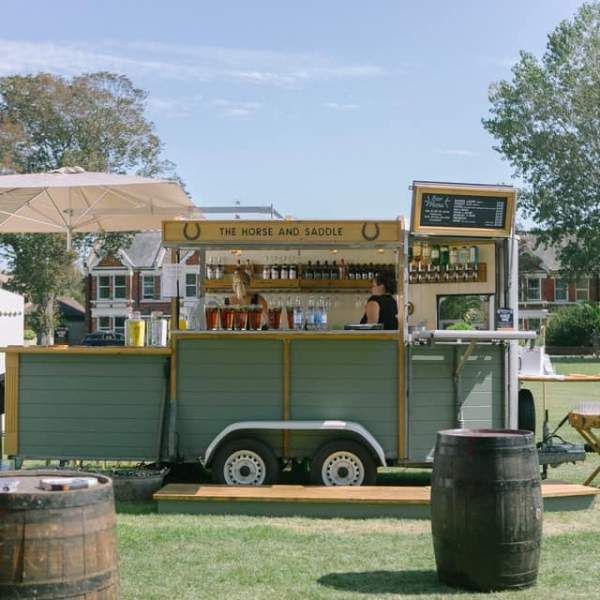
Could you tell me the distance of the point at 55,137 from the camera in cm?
4925

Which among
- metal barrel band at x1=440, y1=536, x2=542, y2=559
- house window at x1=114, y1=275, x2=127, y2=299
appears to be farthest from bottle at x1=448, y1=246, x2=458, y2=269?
house window at x1=114, y1=275, x2=127, y2=299

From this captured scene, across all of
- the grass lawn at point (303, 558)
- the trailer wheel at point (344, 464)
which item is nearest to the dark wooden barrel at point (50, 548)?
the grass lawn at point (303, 558)

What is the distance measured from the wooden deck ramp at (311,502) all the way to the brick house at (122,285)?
168 feet

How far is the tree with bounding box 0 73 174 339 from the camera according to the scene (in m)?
48.3

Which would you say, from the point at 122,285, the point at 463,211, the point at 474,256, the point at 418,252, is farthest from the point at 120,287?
the point at 463,211

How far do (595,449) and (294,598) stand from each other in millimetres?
4485

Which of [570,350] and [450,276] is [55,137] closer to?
Answer: [570,350]

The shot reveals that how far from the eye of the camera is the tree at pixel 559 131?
43.4 m

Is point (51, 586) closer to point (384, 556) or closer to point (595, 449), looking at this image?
point (384, 556)

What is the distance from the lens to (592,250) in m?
44.7

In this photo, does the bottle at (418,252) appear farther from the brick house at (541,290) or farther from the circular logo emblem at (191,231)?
the brick house at (541,290)

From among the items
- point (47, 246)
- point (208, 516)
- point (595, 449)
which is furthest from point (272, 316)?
point (47, 246)

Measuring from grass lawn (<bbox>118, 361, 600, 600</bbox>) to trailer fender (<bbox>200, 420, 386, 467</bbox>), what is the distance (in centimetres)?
83

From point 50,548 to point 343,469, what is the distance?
486 cm
